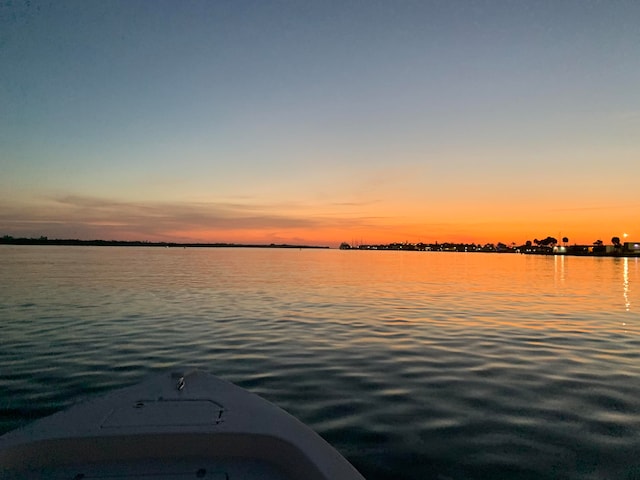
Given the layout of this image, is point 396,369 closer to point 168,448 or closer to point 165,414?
point 165,414

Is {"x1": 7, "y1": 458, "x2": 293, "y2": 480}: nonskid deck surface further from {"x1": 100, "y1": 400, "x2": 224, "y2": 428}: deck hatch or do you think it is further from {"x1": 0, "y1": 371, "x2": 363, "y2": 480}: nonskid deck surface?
{"x1": 100, "y1": 400, "x2": 224, "y2": 428}: deck hatch

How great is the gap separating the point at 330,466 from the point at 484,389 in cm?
608

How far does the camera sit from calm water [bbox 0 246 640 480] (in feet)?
19.2

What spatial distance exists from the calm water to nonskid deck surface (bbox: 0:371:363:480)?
1.99m

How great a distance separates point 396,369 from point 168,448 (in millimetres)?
6946

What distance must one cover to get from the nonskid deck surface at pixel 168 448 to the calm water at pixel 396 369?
1.99 metres

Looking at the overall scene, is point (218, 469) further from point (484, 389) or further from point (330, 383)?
point (484, 389)

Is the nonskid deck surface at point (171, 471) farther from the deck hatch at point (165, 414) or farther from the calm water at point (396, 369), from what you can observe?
the calm water at point (396, 369)

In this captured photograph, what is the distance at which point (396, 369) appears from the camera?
32.4ft

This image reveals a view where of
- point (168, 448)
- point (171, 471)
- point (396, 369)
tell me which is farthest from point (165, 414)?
point (396, 369)

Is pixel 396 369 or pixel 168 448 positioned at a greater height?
pixel 168 448

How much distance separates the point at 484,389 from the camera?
848 cm

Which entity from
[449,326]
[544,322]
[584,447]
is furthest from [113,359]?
[544,322]

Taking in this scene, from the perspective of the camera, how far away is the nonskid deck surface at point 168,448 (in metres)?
3.56
